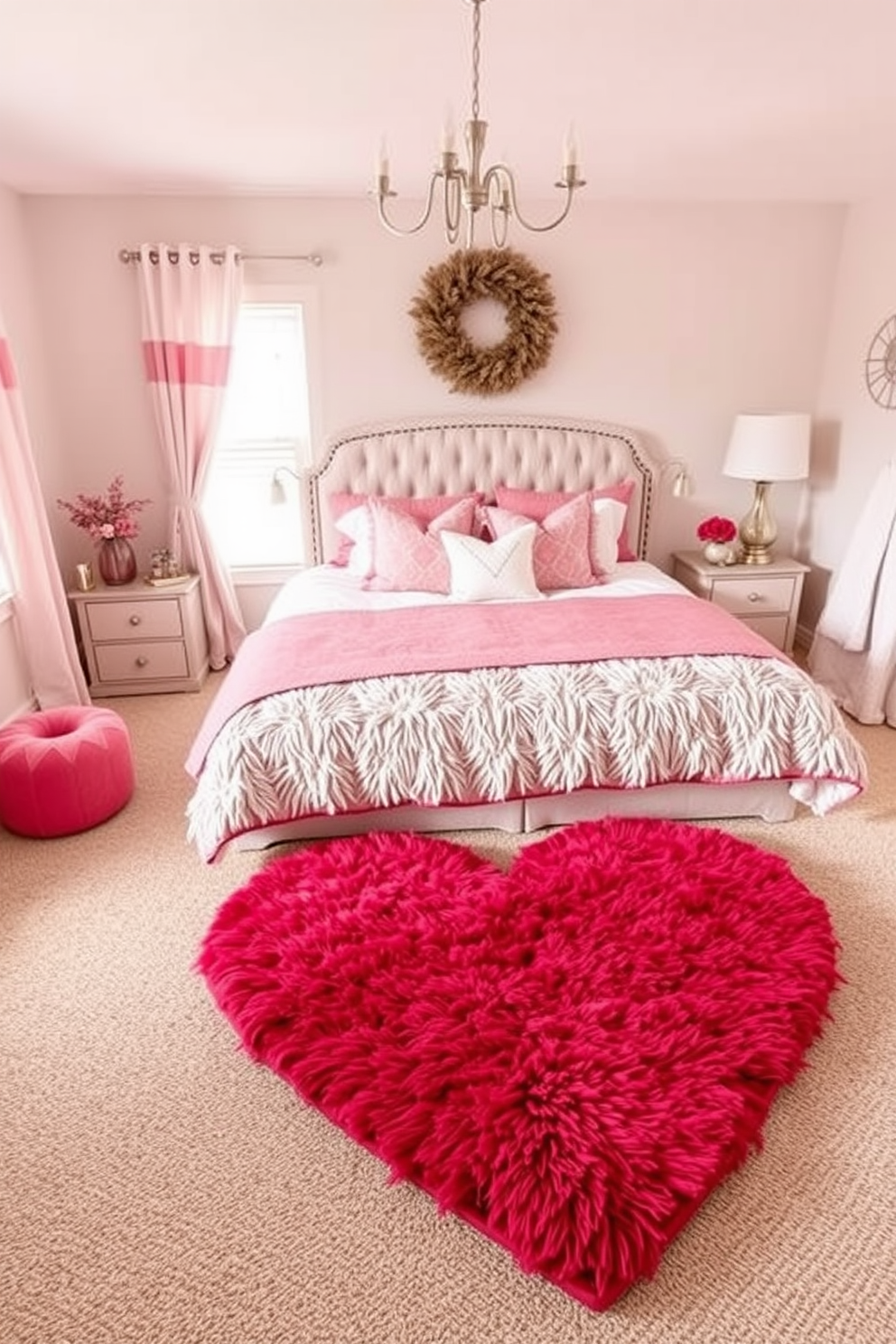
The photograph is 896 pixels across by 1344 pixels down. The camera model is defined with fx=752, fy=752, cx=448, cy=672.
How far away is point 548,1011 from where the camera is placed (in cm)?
174

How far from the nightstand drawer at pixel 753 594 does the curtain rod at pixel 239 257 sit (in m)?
2.46

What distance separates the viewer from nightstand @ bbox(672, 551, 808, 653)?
12.1 ft

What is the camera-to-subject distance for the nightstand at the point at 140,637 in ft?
11.4

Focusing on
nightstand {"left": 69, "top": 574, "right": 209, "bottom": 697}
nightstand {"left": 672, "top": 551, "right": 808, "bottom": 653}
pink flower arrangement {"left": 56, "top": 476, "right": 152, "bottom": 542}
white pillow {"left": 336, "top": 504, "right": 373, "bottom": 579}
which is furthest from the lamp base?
pink flower arrangement {"left": 56, "top": 476, "right": 152, "bottom": 542}

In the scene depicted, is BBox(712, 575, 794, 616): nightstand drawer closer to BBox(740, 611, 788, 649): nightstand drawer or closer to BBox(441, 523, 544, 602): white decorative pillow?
BBox(740, 611, 788, 649): nightstand drawer

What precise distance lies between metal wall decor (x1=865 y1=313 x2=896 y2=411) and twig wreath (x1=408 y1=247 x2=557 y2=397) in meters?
1.48

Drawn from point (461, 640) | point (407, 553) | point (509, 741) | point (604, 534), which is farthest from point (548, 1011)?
point (604, 534)

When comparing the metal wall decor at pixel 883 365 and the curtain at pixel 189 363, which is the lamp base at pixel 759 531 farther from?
the curtain at pixel 189 363

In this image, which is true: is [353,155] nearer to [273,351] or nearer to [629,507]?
[273,351]

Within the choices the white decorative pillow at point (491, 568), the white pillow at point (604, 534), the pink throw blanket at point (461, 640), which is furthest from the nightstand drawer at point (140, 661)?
the white pillow at point (604, 534)

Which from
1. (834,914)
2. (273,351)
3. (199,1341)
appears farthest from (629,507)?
(199,1341)

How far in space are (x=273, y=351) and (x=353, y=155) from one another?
1.06 meters

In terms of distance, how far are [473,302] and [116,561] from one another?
2.09m

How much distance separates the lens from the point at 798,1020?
173 centimetres
